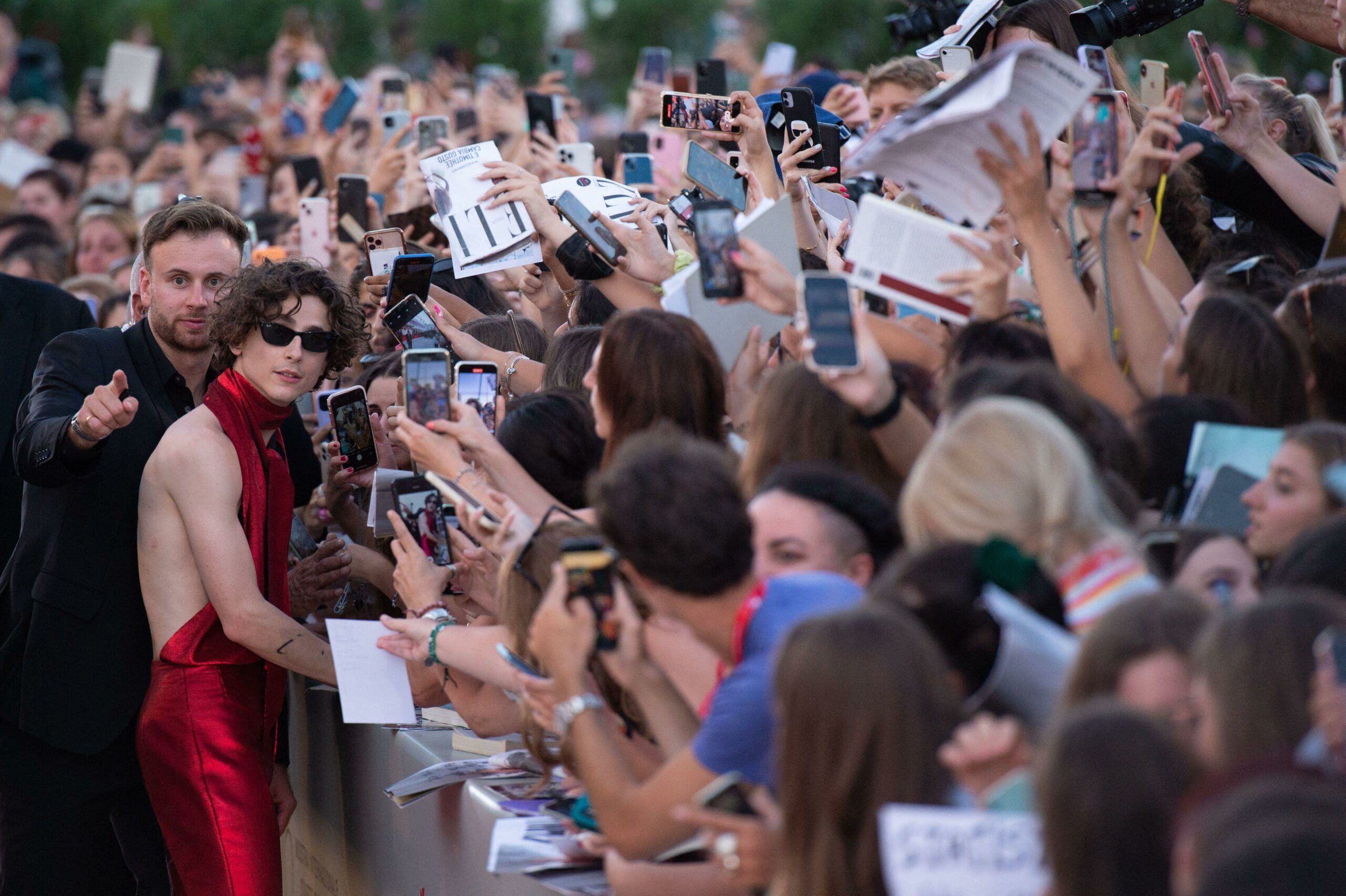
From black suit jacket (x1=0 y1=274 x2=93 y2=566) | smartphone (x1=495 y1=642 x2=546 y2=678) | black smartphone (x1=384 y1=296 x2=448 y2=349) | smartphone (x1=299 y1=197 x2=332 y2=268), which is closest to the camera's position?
smartphone (x1=495 y1=642 x2=546 y2=678)

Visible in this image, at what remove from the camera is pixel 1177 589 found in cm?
204

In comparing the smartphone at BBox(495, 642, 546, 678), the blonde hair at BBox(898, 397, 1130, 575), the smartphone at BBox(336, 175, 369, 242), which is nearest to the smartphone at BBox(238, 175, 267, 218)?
the smartphone at BBox(336, 175, 369, 242)

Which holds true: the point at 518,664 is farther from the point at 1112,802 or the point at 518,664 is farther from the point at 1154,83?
the point at 1154,83

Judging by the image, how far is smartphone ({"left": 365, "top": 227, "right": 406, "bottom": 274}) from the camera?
17.4 ft

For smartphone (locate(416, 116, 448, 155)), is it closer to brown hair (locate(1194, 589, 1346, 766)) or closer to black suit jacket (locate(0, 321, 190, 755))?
black suit jacket (locate(0, 321, 190, 755))

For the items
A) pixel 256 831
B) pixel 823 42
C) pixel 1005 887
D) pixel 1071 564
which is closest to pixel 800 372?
pixel 1071 564

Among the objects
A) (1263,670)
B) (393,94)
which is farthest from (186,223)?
(393,94)

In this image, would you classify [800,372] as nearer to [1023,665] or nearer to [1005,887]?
[1023,665]

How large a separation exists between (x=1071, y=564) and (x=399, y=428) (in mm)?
1975

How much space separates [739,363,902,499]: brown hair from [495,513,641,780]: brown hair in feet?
1.36

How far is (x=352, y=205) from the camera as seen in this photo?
6965 mm

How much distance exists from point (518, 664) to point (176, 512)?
5.72ft

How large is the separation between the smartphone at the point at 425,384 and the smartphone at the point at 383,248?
1499 millimetres

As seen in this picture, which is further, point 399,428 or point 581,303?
point 581,303
